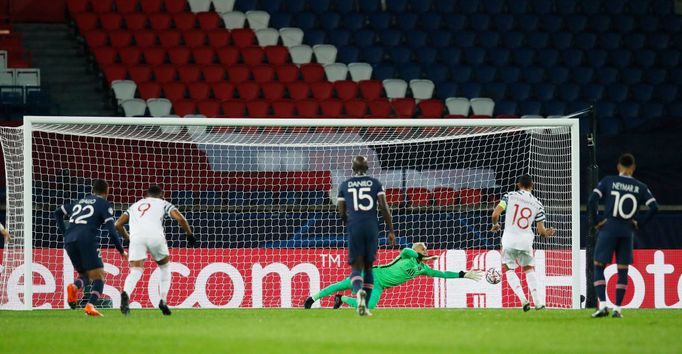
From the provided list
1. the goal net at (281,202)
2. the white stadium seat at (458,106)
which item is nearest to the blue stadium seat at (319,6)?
the white stadium seat at (458,106)

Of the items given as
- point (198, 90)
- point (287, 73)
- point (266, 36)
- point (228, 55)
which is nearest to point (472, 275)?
point (198, 90)

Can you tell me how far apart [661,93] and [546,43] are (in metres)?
2.57

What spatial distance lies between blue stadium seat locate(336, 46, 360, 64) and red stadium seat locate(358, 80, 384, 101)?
1.01 m

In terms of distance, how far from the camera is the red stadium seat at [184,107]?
20188mm

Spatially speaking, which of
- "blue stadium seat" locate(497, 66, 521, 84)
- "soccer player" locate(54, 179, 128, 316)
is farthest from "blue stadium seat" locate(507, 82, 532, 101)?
"soccer player" locate(54, 179, 128, 316)

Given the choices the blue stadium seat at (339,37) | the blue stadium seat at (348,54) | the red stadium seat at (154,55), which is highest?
the blue stadium seat at (339,37)

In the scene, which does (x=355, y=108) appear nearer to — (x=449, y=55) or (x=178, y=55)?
(x=449, y=55)

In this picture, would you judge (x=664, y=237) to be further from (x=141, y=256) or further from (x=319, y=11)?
(x=319, y=11)

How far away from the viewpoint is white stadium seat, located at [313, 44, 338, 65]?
22602 mm

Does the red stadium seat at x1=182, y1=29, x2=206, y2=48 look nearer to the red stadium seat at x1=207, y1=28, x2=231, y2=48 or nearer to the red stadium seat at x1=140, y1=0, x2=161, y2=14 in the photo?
the red stadium seat at x1=207, y1=28, x2=231, y2=48

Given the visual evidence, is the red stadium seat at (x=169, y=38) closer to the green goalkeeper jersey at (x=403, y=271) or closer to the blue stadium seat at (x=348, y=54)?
the blue stadium seat at (x=348, y=54)

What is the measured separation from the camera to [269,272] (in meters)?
15.7

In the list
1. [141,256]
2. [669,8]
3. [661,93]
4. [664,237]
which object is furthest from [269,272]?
[669,8]

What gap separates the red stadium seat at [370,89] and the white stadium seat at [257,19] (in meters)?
2.61
